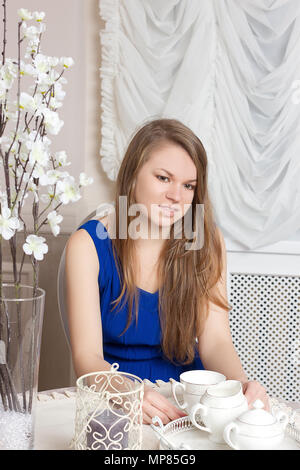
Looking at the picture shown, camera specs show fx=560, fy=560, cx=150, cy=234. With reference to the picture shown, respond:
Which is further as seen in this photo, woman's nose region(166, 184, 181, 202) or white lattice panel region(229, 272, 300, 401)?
white lattice panel region(229, 272, 300, 401)

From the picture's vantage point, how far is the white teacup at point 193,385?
944 mm

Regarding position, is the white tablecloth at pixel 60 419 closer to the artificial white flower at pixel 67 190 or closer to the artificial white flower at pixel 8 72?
the artificial white flower at pixel 67 190

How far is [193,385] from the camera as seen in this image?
0.95 m

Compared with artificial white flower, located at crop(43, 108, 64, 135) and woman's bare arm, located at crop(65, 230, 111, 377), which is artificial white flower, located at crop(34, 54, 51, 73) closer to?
artificial white flower, located at crop(43, 108, 64, 135)

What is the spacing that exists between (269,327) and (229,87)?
3.30ft

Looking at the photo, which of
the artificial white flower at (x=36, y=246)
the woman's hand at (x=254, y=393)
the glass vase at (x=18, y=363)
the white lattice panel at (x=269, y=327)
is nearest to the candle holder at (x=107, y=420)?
the glass vase at (x=18, y=363)

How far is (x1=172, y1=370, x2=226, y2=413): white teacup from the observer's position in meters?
0.94

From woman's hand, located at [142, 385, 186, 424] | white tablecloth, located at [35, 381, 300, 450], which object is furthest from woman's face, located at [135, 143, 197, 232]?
woman's hand, located at [142, 385, 186, 424]

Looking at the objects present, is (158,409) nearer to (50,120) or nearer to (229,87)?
(50,120)

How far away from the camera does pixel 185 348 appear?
5.06ft

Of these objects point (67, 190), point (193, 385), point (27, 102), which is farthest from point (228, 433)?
point (27, 102)

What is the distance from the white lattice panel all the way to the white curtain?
0.69ft

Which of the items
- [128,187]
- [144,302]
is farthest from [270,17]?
[144,302]

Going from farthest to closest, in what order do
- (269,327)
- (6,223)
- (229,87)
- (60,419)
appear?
(269,327)
(229,87)
(60,419)
(6,223)
